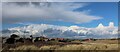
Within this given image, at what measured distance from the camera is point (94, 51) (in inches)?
398

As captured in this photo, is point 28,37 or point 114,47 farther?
point 28,37

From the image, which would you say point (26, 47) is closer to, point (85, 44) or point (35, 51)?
point (35, 51)

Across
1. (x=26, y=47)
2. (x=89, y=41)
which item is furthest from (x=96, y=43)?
(x=26, y=47)

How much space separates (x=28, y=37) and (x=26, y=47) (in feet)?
2.67

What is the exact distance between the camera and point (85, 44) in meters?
10.5

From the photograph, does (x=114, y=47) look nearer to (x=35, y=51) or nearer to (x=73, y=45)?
(x=73, y=45)

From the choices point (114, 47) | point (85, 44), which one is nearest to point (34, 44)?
point (85, 44)

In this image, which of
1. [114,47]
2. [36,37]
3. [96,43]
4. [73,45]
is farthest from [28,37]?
[114,47]

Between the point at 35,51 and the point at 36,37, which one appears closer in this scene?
the point at 35,51

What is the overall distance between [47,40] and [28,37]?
0.85 metres

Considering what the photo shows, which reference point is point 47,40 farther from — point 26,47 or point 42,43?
point 26,47

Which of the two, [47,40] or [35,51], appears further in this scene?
[47,40]

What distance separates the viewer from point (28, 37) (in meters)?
11.3

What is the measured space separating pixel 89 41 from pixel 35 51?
7.29ft
